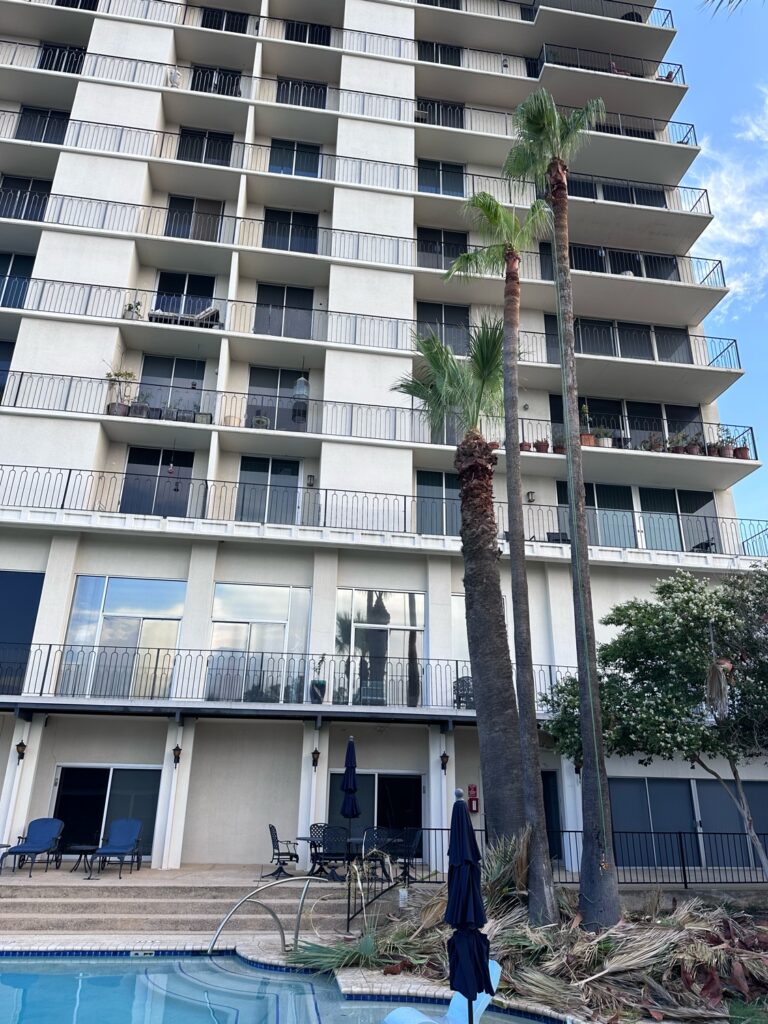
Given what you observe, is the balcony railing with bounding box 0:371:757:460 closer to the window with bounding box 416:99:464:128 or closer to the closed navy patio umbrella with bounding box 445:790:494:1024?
the window with bounding box 416:99:464:128

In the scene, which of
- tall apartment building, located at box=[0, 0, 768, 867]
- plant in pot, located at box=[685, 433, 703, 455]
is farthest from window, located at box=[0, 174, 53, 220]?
plant in pot, located at box=[685, 433, 703, 455]

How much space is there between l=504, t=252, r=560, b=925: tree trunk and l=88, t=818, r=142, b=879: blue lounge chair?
761 cm

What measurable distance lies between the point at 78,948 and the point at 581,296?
2020cm

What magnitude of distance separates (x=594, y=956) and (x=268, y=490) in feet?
42.6

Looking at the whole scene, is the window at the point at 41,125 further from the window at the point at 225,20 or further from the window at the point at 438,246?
the window at the point at 438,246

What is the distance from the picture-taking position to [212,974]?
944 cm

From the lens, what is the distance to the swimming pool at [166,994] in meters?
7.96

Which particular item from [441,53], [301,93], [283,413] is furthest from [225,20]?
[283,413]

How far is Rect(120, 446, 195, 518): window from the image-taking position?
1820 centimetres

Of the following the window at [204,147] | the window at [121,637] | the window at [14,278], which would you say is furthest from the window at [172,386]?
the window at [204,147]

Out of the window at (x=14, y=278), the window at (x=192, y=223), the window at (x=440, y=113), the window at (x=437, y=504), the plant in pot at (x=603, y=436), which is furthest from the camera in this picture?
the window at (x=440, y=113)

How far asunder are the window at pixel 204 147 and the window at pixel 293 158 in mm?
1389

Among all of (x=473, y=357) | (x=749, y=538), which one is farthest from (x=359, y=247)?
(x=749, y=538)

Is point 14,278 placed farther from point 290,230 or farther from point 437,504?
point 437,504
